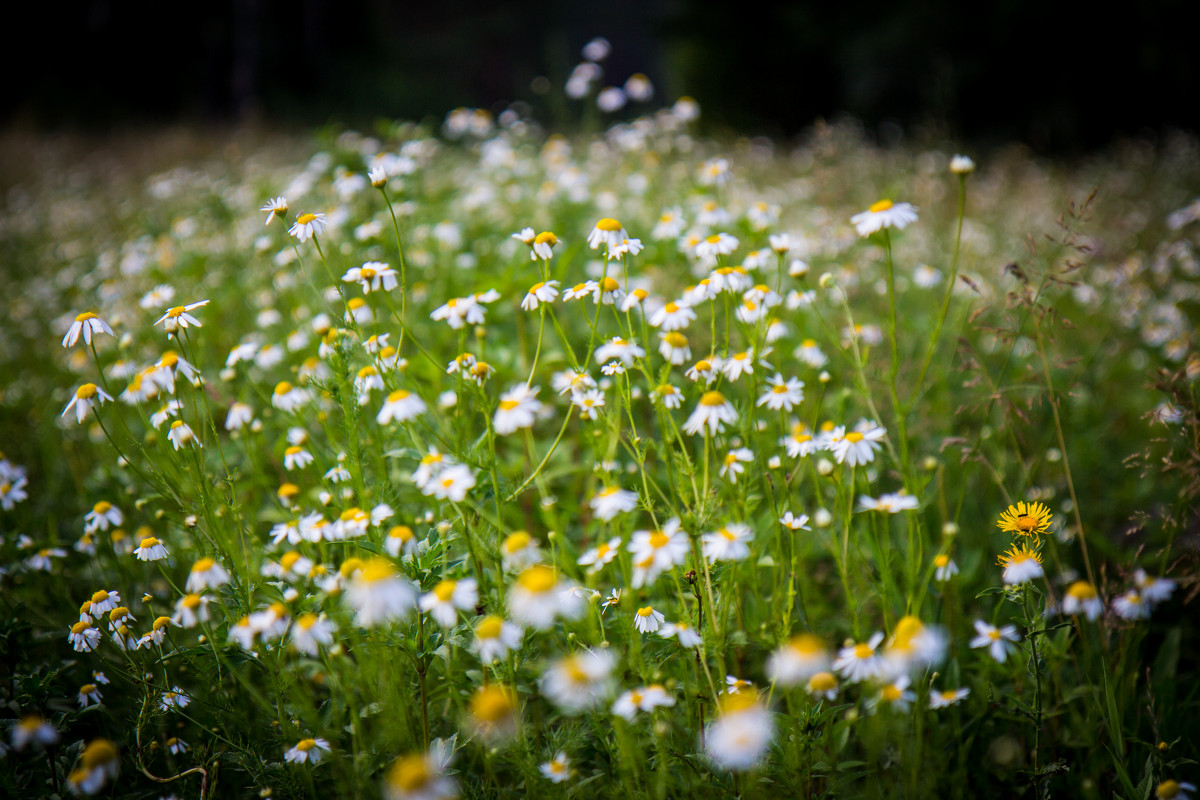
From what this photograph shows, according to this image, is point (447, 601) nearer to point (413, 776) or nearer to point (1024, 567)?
point (413, 776)

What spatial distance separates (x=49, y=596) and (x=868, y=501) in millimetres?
2107

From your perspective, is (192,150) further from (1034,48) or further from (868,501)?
(1034,48)

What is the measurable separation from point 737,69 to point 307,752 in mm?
10460

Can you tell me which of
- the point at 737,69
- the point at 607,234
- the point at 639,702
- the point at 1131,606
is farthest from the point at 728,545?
the point at 737,69

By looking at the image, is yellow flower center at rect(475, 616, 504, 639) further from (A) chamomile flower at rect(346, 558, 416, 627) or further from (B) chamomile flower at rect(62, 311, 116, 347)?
(B) chamomile flower at rect(62, 311, 116, 347)

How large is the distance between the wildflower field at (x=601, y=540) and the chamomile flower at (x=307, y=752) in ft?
0.07

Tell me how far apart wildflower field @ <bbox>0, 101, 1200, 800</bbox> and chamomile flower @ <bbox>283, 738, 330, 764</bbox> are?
2 cm

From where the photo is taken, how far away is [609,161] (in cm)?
449

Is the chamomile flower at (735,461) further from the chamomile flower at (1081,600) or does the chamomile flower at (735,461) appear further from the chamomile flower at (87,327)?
the chamomile flower at (87,327)

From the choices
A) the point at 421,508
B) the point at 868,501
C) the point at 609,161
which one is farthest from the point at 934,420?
the point at 609,161

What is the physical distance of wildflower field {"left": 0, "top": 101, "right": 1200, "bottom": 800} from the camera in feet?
3.61

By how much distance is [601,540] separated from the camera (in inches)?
60.0

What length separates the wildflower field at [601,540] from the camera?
1.10 metres

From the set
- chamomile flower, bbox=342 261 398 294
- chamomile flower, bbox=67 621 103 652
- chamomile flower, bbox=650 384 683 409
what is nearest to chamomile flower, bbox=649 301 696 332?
chamomile flower, bbox=650 384 683 409
